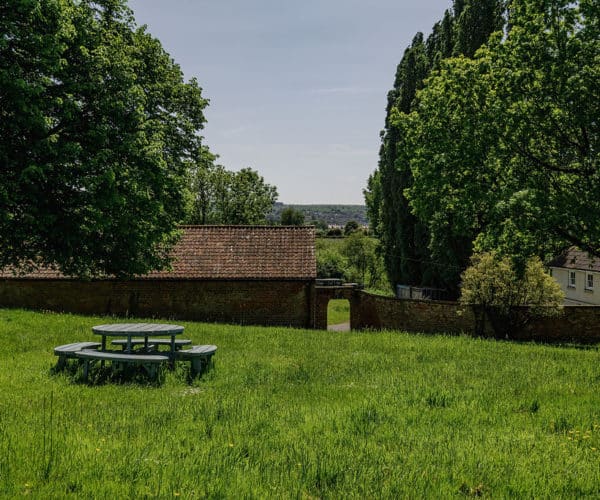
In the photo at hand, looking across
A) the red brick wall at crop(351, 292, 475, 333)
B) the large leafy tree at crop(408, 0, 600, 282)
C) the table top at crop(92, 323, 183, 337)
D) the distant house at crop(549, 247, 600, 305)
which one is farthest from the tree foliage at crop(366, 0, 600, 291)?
the distant house at crop(549, 247, 600, 305)

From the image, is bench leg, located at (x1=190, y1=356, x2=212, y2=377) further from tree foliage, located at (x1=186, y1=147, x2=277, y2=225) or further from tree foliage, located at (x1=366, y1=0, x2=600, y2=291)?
→ tree foliage, located at (x1=186, y1=147, x2=277, y2=225)

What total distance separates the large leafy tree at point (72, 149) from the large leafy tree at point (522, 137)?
10285 mm

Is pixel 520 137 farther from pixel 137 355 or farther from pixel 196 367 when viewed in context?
pixel 137 355

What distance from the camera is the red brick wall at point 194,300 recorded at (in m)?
24.6

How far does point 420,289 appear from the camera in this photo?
128 ft

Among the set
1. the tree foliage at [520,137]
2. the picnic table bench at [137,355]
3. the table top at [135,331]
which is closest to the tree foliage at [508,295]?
the tree foliage at [520,137]

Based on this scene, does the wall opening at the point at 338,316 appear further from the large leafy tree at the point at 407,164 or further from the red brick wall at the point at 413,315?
the red brick wall at the point at 413,315

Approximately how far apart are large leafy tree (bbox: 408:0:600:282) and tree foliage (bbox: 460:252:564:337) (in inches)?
175

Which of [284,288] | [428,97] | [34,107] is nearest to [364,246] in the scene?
[284,288]

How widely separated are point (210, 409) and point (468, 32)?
1361 inches

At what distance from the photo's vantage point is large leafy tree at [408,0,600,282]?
14523 millimetres

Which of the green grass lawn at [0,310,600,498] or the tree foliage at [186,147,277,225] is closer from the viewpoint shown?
the green grass lawn at [0,310,600,498]

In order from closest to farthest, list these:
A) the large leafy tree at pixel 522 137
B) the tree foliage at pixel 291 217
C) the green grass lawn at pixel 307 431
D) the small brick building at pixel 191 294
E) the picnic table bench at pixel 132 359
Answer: the green grass lawn at pixel 307 431 < the picnic table bench at pixel 132 359 < the large leafy tree at pixel 522 137 < the small brick building at pixel 191 294 < the tree foliage at pixel 291 217

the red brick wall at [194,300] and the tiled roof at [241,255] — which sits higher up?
the tiled roof at [241,255]
